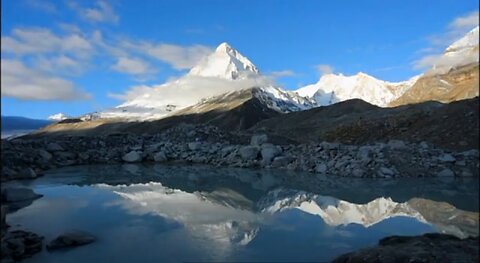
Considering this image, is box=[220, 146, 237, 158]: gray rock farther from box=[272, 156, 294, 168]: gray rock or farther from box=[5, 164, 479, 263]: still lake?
box=[5, 164, 479, 263]: still lake

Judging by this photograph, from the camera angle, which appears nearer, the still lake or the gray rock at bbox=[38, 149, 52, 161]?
the still lake

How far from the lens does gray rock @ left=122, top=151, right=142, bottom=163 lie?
32.7 meters

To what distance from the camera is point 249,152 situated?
101 ft

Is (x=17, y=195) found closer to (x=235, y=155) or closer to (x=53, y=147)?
(x=53, y=147)

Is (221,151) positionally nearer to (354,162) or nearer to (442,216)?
(354,162)

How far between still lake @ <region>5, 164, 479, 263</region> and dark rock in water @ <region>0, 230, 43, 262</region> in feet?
0.96

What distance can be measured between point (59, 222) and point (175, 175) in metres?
13.2

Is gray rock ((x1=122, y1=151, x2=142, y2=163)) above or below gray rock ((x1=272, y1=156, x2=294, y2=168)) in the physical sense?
above

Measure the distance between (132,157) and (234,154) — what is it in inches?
300

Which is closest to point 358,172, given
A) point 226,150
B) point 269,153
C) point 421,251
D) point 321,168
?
point 321,168

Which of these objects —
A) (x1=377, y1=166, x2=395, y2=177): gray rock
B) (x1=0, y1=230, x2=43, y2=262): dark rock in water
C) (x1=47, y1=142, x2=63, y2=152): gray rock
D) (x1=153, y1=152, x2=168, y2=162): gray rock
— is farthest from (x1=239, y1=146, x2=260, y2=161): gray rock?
(x1=0, y1=230, x2=43, y2=262): dark rock in water

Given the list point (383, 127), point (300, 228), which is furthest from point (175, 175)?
point (383, 127)

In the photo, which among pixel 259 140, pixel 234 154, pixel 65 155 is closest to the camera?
pixel 65 155

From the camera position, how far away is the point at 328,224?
39.7 feet
